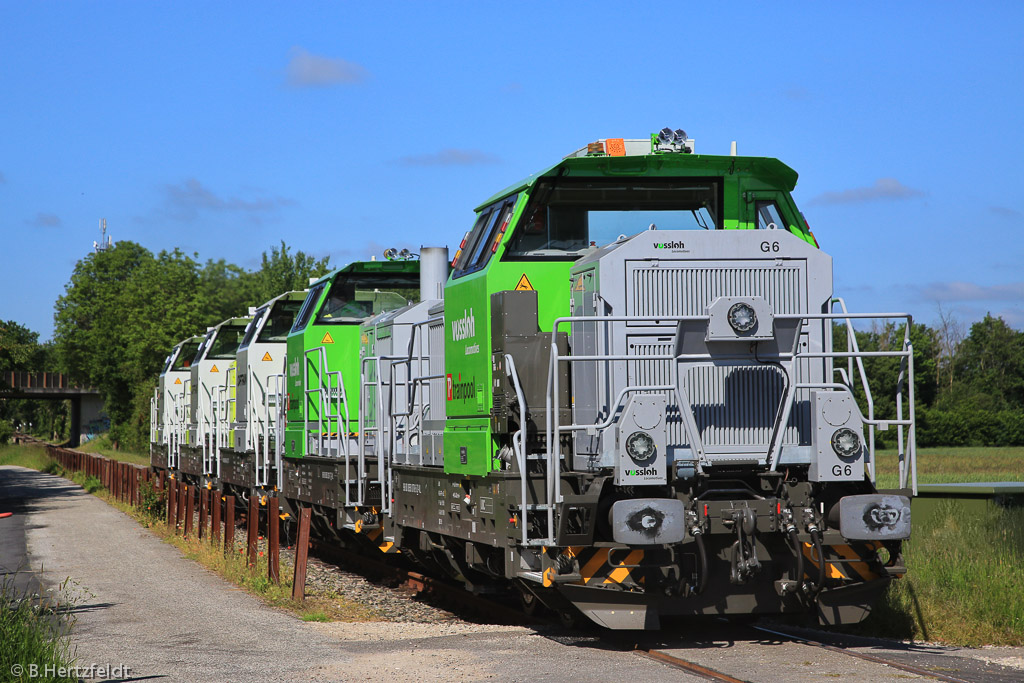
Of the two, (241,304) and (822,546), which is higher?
(241,304)

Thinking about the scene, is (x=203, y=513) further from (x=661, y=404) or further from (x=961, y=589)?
(x=661, y=404)

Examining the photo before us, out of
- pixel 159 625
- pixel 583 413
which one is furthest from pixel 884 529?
pixel 159 625

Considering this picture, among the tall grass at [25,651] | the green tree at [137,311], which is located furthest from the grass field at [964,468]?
the green tree at [137,311]

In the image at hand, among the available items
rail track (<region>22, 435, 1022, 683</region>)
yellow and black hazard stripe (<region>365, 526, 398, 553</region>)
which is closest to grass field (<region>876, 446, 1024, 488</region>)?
rail track (<region>22, 435, 1022, 683</region>)

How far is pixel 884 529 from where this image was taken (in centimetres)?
685

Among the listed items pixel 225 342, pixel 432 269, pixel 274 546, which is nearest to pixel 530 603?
pixel 274 546

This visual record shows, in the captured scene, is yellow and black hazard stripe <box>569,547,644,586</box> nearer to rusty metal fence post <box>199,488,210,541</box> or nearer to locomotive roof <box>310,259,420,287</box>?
locomotive roof <box>310,259,420,287</box>

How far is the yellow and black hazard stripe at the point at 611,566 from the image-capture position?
713cm

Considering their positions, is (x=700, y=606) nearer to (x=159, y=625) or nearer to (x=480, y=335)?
(x=480, y=335)

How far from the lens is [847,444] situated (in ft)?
22.9

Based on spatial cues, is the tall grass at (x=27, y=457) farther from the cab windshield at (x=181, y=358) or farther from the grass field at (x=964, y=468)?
the grass field at (x=964, y=468)

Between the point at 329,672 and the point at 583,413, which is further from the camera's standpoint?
the point at 583,413

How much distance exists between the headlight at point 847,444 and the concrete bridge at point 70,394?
2660 inches

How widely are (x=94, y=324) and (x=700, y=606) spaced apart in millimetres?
62107
